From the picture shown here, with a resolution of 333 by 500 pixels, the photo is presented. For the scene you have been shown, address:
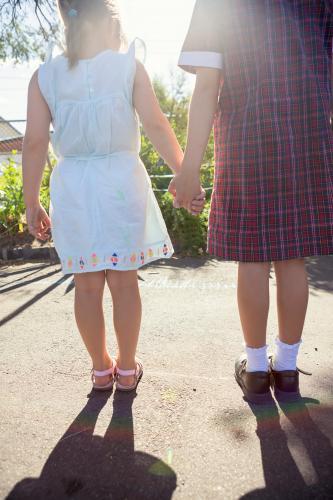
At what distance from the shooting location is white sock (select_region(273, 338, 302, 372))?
68.2 inches

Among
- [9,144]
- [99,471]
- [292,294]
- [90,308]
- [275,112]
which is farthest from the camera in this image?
[9,144]

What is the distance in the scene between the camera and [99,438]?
5.04ft

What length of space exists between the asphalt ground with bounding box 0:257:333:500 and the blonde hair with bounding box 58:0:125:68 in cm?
131

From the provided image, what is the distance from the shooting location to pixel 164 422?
1624mm

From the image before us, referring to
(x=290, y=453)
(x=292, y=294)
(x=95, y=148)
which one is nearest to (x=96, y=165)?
(x=95, y=148)

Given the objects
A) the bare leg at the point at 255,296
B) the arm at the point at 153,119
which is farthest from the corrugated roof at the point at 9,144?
the bare leg at the point at 255,296

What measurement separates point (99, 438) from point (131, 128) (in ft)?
3.70

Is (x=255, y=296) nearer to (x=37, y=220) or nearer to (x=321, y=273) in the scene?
(x=37, y=220)

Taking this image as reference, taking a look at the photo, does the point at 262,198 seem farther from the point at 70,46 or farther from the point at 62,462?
the point at 62,462

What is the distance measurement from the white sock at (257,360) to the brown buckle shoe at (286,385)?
0.24 ft

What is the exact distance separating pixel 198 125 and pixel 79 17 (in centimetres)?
58

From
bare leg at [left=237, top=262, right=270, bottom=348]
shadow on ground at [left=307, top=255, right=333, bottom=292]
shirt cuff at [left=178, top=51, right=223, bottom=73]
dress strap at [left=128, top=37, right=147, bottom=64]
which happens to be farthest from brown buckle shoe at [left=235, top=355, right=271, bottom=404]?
shadow on ground at [left=307, top=255, right=333, bottom=292]

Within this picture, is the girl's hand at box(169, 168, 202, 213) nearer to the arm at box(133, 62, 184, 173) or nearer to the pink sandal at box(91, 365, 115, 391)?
the arm at box(133, 62, 184, 173)

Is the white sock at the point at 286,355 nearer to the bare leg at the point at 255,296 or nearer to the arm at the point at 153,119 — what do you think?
the bare leg at the point at 255,296
